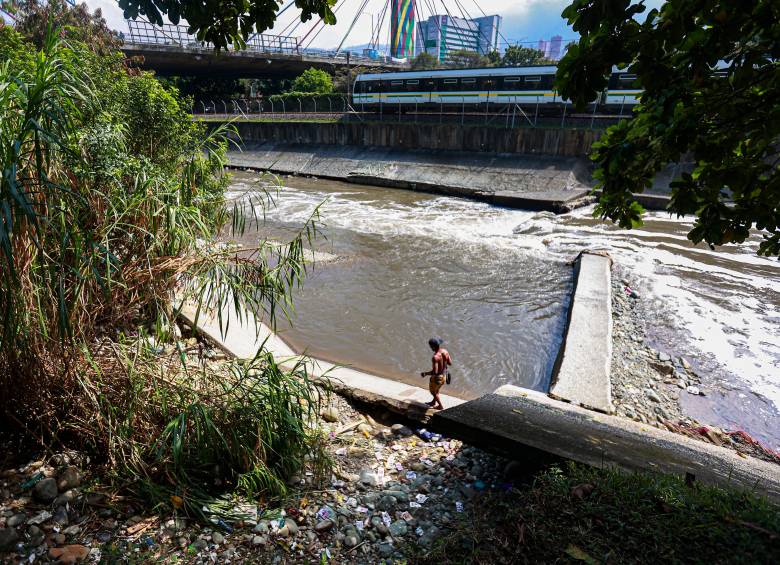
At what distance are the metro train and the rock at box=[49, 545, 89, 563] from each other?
21.5 metres

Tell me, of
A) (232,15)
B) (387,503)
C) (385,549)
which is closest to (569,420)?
(387,503)

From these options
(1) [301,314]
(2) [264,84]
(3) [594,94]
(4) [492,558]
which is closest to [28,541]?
(4) [492,558]

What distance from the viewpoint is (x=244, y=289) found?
405 centimetres

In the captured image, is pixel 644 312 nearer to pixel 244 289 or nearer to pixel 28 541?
pixel 244 289

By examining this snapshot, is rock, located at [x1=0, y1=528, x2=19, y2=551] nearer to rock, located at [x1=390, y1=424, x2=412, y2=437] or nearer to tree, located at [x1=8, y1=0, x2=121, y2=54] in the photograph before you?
rock, located at [x1=390, y1=424, x2=412, y2=437]

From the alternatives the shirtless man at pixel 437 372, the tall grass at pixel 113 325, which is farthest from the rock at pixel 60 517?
the shirtless man at pixel 437 372

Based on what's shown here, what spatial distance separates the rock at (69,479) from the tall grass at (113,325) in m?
0.19

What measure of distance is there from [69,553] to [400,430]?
2.92m

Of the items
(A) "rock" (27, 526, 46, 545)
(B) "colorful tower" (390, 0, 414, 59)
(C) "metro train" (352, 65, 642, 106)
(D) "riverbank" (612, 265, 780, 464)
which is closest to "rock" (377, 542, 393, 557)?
(A) "rock" (27, 526, 46, 545)

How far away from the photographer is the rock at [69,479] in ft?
10.0

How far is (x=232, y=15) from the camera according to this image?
13.4 feet

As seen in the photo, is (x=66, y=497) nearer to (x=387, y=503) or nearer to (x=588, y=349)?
(x=387, y=503)

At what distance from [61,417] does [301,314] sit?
229 inches

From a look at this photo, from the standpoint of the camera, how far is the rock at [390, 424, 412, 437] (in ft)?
15.7
